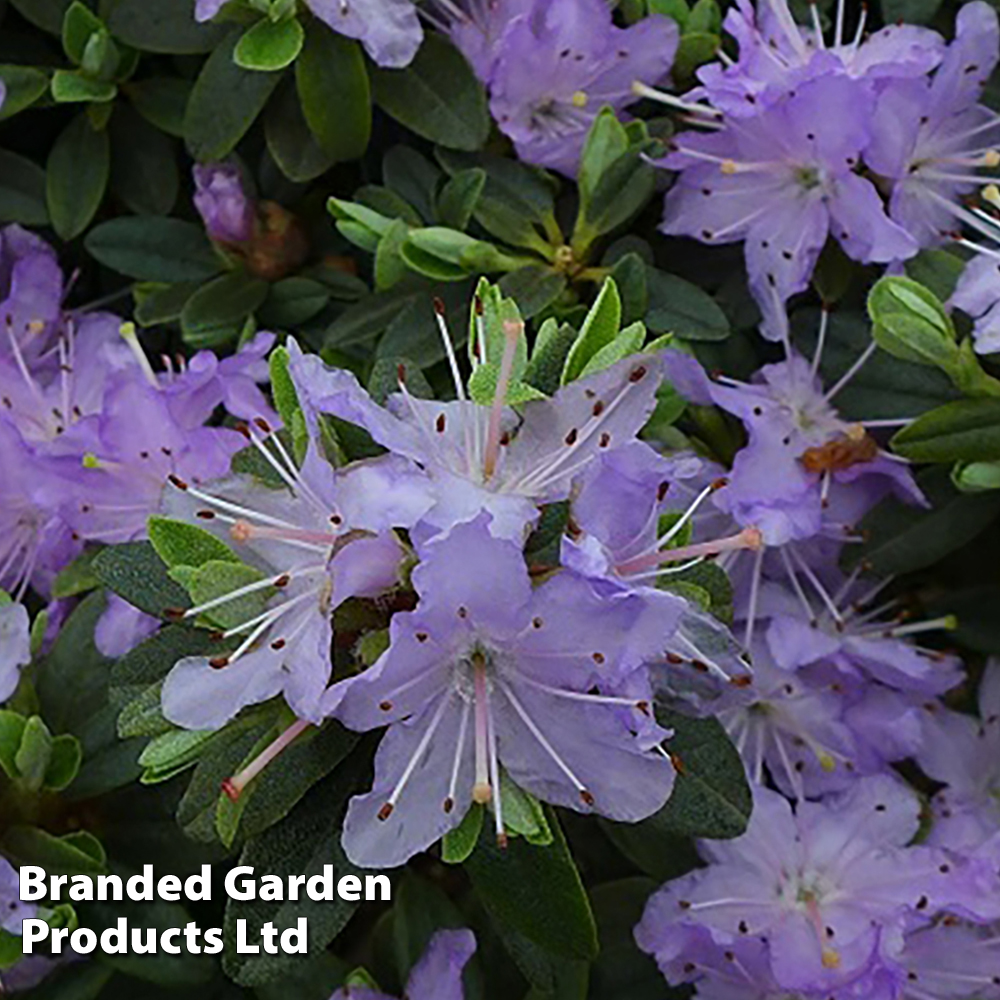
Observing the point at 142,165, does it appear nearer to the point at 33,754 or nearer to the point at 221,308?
the point at 221,308

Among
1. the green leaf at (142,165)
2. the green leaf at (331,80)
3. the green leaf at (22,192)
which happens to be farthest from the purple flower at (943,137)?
the green leaf at (22,192)

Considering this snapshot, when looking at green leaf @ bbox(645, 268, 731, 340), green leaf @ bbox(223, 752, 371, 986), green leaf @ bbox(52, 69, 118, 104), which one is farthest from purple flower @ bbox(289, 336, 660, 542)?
green leaf @ bbox(52, 69, 118, 104)

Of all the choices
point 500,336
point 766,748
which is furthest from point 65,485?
point 766,748

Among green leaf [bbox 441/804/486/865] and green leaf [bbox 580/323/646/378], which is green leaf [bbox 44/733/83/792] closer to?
green leaf [bbox 441/804/486/865]

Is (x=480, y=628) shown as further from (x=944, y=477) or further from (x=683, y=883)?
(x=944, y=477)

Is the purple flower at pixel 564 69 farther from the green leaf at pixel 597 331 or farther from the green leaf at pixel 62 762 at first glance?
the green leaf at pixel 62 762

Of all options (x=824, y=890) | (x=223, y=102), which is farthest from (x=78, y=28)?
(x=824, y=890)
